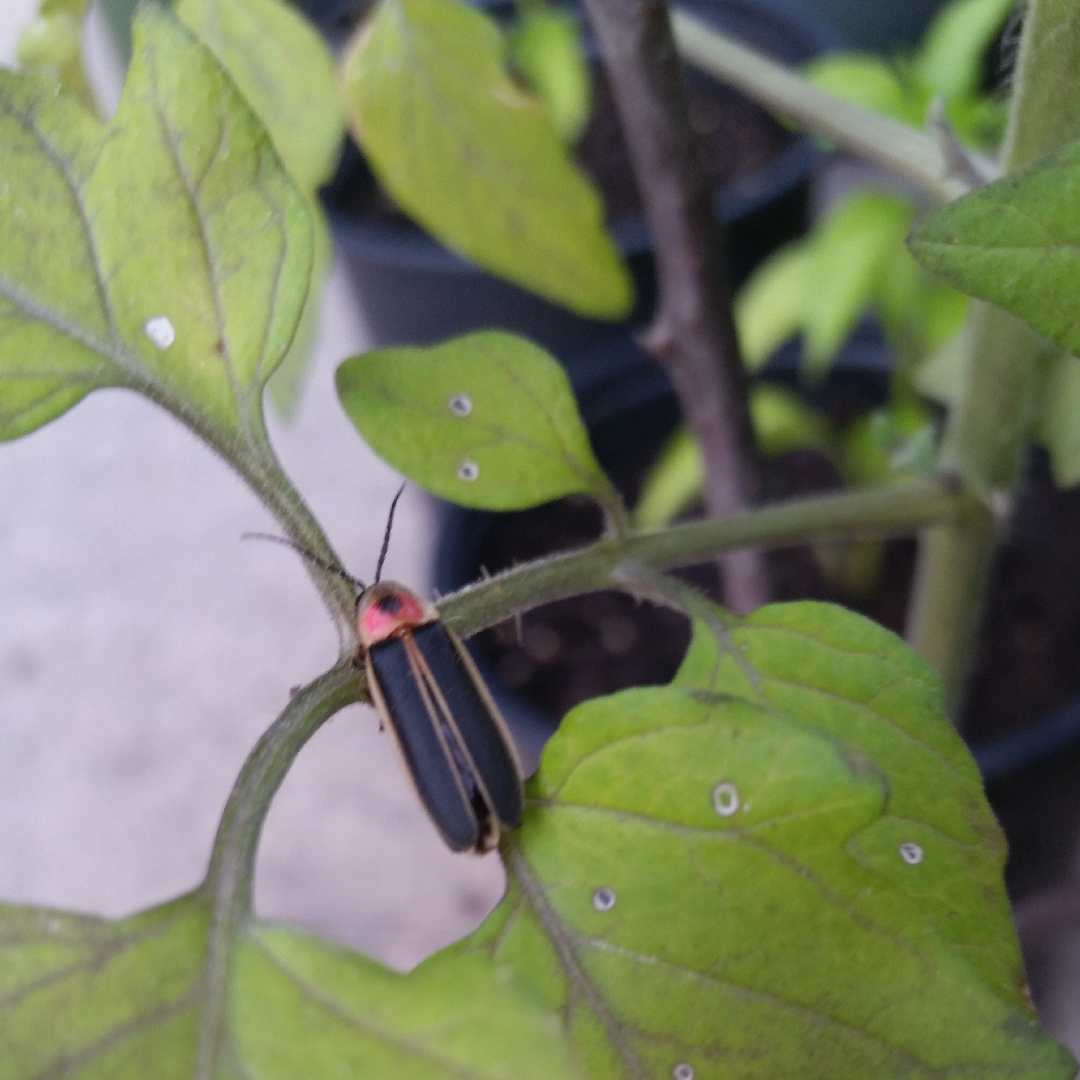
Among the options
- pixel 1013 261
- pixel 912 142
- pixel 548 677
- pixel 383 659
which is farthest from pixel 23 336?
pixel 548 677

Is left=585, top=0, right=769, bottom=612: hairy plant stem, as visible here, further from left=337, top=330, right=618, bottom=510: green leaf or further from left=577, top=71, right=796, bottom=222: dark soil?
left=577, top=71, right=796, bottom=222: dark soil

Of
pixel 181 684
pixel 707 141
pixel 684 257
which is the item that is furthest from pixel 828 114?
pixel 181 684

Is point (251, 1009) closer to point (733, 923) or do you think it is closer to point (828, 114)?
point (733, 923)

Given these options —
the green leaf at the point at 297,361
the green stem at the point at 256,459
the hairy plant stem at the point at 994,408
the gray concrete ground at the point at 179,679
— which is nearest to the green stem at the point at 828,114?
the hairy plant stem at the point at 994,408

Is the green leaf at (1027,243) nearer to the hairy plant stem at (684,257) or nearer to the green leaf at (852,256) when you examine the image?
the hairy plant stem at (684,257)

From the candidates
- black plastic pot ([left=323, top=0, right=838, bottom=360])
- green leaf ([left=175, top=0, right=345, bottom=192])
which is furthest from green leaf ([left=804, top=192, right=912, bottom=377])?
green leaf ([left=175, top=0, right=345, bottom=192])
